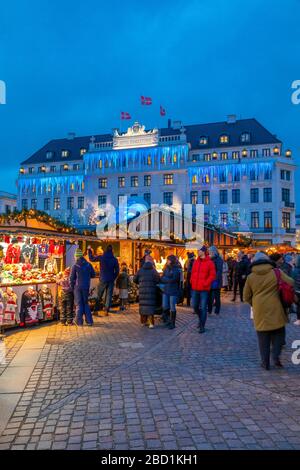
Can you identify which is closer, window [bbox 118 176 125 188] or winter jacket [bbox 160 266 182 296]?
winter jacket [bbox 160 266 182 296]

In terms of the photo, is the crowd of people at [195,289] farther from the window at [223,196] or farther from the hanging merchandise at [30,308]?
the window at [223,196]

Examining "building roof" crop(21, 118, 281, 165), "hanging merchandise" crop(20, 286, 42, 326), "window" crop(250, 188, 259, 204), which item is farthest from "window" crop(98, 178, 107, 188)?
"hanging merchandise" crop(20, 286, 42, 326)

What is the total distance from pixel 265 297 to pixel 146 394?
2.29 m

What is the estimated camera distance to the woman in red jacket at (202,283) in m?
9.24

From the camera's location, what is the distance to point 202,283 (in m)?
9.38

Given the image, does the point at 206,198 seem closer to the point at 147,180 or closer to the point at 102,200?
the point at 147,180

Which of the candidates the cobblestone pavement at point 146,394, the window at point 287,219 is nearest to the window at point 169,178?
the window at point 287,219

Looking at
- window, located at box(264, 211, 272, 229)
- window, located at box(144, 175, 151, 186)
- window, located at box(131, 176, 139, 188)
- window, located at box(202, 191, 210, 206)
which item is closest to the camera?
window, located at box(264, 211, 272, 229)

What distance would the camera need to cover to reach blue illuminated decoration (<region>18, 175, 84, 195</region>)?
199 ft

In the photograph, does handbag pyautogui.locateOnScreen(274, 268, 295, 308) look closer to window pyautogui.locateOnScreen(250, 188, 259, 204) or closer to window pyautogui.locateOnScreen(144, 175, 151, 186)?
window pyautogui.locateOnScreen(250, 188, 259, 204)

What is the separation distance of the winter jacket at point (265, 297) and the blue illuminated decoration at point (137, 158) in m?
49.0

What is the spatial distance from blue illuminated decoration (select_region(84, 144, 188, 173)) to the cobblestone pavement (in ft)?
156

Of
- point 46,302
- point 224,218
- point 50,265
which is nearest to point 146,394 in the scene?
point 46,302
